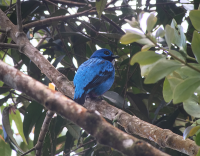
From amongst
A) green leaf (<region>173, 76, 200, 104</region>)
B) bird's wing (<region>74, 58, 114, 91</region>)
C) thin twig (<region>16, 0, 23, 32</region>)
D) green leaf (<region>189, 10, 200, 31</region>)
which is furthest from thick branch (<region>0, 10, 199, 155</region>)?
green leaf (<region>189, 10, 200, 31</region>)

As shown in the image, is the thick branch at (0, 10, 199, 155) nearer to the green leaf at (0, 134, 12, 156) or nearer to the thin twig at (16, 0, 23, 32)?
the thin twig at (16, 0, 23, 32)

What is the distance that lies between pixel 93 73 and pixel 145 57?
9.38 feet

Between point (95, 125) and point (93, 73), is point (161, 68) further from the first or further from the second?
point (93, 73)

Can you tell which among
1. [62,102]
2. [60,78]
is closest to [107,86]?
[60,78]

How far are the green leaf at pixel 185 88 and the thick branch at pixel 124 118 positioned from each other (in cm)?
77

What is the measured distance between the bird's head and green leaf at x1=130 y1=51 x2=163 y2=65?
141 inches

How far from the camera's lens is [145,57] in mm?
1386

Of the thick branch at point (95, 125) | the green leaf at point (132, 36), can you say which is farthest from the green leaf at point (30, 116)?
the green leaf at point (132, 36)

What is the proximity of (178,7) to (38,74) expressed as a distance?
3.00 meters

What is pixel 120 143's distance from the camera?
1.31 m

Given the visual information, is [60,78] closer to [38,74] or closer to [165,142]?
[38,74]

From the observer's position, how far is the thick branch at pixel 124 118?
2082 mm

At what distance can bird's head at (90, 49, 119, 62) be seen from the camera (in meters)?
5.06

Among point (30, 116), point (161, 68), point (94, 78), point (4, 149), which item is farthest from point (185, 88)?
point (4, 149)
